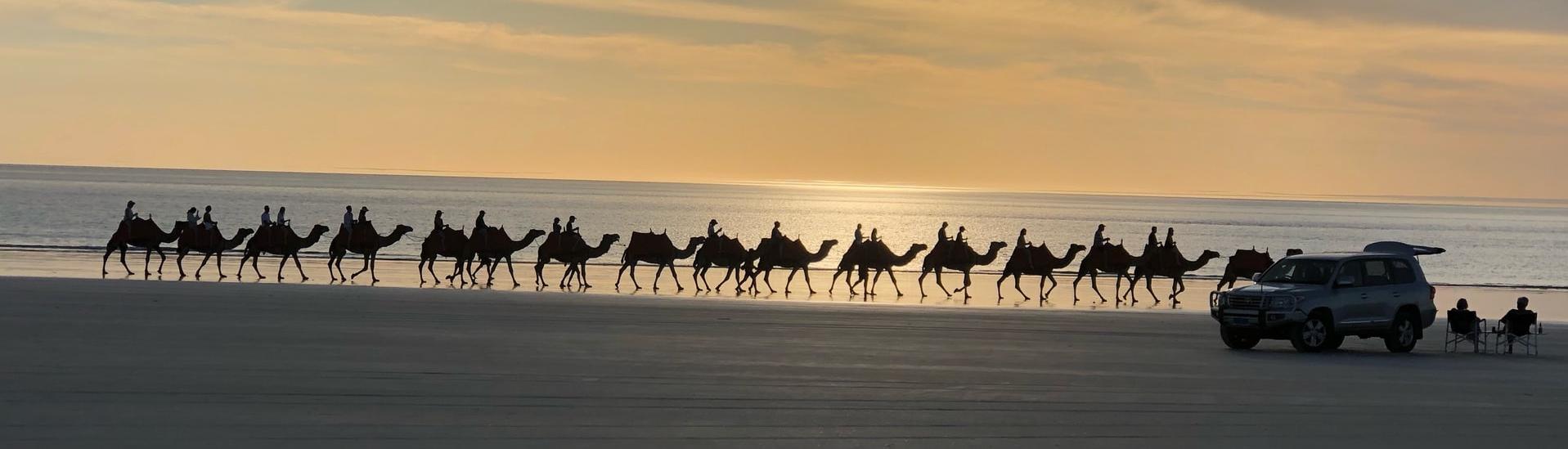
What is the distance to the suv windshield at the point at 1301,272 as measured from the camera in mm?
23562

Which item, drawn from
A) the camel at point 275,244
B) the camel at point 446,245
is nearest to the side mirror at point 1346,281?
the camel at point 446,245

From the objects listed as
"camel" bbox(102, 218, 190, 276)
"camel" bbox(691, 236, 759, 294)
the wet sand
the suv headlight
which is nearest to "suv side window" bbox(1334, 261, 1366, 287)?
the suv headlight

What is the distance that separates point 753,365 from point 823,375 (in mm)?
1179

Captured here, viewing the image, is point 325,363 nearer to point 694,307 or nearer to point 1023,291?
point 694,307

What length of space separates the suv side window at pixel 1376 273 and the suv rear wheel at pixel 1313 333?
949 millimetres

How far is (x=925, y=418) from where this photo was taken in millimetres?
14875

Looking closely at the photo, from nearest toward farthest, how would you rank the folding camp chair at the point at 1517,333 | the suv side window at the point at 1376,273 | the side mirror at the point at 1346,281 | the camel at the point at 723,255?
the side mirror at the point at 1346,281 → the folding camp chair at the point at 1517,333 → the suv side window at the point at 1376,273 → the camel at the point at 723,255

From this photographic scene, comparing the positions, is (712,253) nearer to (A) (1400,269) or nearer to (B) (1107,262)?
(B) (1107,262)

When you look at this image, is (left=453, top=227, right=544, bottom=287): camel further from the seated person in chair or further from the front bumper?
the seated person in chair

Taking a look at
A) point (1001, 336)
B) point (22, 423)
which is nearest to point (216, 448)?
point (22, 423)

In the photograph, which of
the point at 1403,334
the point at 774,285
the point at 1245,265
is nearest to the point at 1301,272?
the point at 1403,334

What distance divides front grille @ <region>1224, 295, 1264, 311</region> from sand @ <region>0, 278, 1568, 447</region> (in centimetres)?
68

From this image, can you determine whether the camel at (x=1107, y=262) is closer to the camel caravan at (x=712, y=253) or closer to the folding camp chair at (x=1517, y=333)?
the camel caravan at (x=712, y=253)

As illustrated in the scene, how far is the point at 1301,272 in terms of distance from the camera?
23891 millimetres
